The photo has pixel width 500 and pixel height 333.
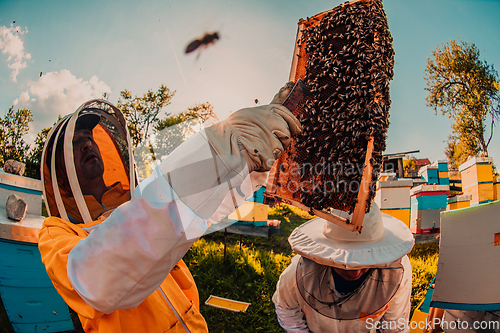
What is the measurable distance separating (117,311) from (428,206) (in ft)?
23.4

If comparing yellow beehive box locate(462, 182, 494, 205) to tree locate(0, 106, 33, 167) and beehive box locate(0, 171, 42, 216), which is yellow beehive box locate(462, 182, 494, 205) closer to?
beehive box locate(0, 171, 42, 216)

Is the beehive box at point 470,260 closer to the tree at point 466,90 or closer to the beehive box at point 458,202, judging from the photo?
the beehive box at point 458,202

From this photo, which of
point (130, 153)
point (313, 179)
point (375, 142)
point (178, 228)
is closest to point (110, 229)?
point (178, 228)

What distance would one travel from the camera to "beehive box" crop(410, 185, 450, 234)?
616 centimetres

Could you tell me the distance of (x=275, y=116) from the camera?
45.3 inches

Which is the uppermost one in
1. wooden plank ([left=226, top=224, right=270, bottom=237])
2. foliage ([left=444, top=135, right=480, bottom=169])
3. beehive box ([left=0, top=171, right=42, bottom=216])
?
foliage ([left=444, top=135, right=480, bottom=169])

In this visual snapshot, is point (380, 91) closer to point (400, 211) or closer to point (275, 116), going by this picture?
point (275, 116)

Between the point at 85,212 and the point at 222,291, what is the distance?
4.05 metres

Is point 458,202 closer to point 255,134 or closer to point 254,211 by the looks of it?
point 254,211

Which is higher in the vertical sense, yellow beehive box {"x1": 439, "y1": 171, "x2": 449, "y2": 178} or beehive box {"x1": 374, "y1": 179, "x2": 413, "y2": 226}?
yellow beehive box {"x1": 439, "y1": 171, "x2": 449, "y2": 178}

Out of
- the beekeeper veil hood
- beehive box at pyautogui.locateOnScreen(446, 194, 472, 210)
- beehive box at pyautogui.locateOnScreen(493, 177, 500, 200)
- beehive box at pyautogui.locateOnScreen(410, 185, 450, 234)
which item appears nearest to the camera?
the beekeeper veil hood

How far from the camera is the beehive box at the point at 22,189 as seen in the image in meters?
3.54

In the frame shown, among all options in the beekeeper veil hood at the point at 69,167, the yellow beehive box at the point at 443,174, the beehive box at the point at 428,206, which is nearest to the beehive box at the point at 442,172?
the yellow beehive box at the point at 443,174

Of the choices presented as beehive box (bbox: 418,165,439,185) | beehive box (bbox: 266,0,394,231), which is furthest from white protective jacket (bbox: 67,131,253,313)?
beehive box (bbox: 418,165,439,185)
